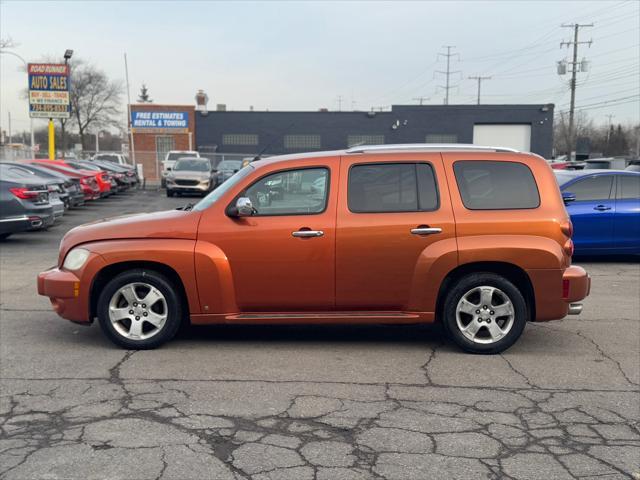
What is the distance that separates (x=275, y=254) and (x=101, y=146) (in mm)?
100055

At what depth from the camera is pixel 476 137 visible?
50.3m

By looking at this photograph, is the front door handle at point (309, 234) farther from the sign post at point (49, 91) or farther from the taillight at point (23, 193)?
the sign post at point (49, 91)

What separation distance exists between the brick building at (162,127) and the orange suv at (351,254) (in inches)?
1731

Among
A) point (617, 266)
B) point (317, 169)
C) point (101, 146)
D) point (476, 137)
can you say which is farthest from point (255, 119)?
point (101, 146)

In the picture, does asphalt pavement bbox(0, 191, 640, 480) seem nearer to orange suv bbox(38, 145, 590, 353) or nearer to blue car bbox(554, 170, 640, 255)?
orange suv bbox(38, 145, 590, 353)

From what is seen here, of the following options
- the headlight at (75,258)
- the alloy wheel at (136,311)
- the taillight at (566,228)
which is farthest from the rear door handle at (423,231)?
the headlight at (75,258)

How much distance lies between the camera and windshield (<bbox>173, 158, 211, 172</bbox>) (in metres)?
27.8

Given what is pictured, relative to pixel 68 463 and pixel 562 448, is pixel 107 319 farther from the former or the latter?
pixel 562 448

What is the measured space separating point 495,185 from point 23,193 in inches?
392

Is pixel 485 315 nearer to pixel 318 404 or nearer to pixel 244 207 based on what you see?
pixel 318 404

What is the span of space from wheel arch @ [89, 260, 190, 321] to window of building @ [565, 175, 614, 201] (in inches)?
290

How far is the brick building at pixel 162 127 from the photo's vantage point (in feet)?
157

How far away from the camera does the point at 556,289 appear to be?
18.5 feet

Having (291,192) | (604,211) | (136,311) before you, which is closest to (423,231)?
(291,192)
